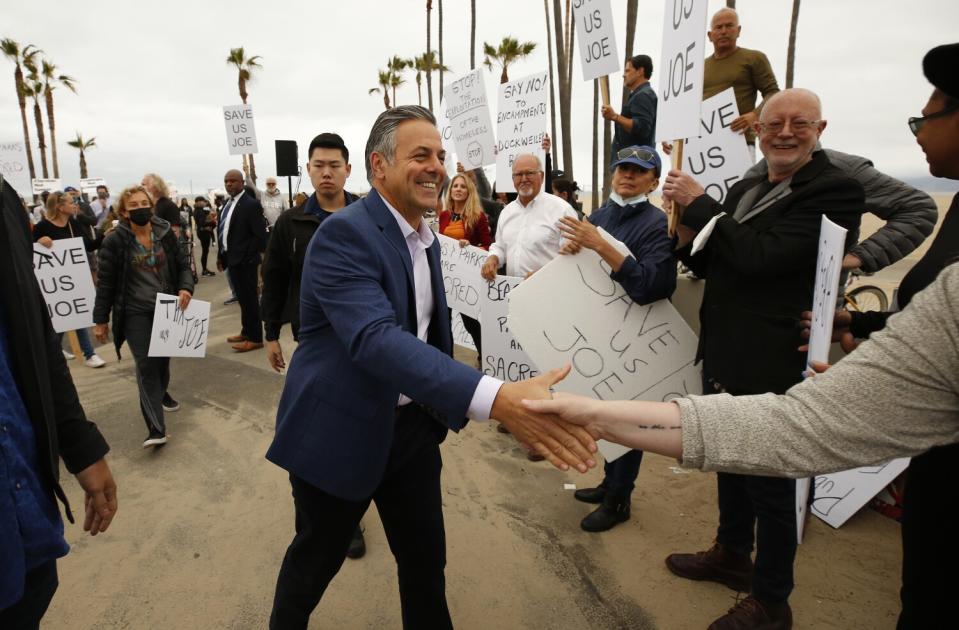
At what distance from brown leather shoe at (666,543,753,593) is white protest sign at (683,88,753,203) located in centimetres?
224

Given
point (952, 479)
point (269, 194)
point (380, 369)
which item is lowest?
point (952, 479)

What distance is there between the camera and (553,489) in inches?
145

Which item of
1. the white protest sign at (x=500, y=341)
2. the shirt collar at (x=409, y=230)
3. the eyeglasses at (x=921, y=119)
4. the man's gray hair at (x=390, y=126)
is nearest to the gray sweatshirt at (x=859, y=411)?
the eyeglasses at (x=921, y=119)

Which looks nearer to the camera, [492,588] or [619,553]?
[492,588]

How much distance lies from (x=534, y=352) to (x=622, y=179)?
1.14 m

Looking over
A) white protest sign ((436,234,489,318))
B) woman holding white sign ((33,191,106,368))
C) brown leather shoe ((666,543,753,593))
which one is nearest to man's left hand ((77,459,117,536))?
brown leather shoe ((666,543,753,593))

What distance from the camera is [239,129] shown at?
29.8ft

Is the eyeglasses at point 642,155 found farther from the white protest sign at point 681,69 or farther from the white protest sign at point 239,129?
the white protest sign at point 239,129

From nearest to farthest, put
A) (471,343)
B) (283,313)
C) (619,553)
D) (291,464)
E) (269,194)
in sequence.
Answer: (291,464) → (619,553) → (283,313) → (471,343) → (269,194)

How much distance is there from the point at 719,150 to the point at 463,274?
7.97ft

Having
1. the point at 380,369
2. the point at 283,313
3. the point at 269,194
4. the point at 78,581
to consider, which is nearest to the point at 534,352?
the point at 380,369

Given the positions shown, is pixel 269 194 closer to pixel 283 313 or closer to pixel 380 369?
pixel 283 313

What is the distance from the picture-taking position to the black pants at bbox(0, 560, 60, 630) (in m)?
1.38

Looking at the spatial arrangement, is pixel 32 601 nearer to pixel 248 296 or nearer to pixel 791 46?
pixel 248 296
